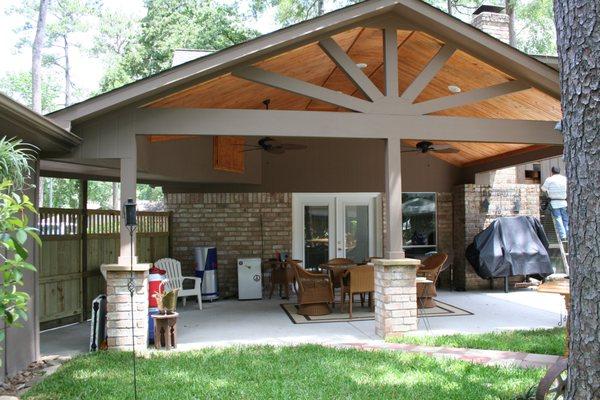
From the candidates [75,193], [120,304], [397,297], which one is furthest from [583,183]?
[75,193]

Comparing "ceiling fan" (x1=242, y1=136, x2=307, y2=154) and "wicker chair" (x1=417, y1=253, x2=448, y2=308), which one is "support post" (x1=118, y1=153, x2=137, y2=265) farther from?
"wicker chair" (x1=417, y1=253, x2=448, y2=308)

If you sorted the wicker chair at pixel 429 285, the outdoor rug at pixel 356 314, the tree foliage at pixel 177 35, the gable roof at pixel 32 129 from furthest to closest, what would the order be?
the tree foliage at pixel 177 35 → the wicker chair at pixel 429 285 → the outdoor rug at pixel 356 314 → the gable roof at pixel 32 129

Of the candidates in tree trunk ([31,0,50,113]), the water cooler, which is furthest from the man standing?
tree trunk ([31,0,50,113])

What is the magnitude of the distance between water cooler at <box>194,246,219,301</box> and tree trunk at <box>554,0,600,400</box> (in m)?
7.87

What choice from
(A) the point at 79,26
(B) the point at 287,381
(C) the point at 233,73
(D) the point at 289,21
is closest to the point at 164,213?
(C) the point at 233,73

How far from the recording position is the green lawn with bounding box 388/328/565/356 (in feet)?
19.0

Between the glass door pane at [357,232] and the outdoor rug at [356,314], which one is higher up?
the glass door pane at [357,232]

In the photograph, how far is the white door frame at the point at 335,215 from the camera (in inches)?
438

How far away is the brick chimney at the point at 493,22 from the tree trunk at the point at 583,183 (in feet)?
28.0

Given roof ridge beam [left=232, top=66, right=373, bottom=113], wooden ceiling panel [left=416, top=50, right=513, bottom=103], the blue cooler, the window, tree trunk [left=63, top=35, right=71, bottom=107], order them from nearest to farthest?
1. roof ridge beam [left=232, top=66, right=373, bottom=113]
2. the blue cooler
3. wooden ceiling panel [left=416, top=50, right=513, bottom=103]
4. the window
5. tree trunk [left=63, top=35, right=71, bottom=107]

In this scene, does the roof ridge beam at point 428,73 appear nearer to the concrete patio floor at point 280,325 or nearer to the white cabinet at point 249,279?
the concrete patio floor at point 280,325

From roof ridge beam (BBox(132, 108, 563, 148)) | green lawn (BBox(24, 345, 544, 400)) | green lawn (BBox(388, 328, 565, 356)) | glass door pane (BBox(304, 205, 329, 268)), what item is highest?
roof ridge beam (BBox(132, 108, 563, 148))

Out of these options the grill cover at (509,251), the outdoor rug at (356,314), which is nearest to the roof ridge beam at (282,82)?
the outdoor rug at (356,314)

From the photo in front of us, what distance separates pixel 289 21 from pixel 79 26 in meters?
12.5
